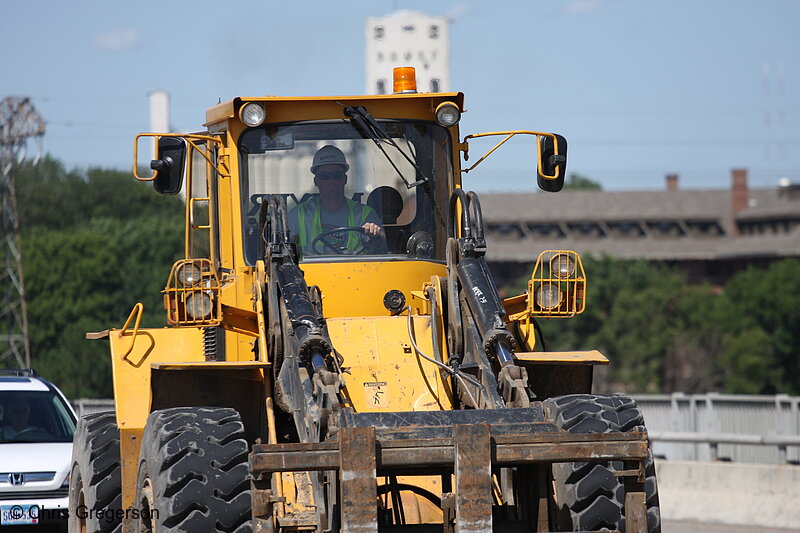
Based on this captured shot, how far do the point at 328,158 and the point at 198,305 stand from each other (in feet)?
4.34

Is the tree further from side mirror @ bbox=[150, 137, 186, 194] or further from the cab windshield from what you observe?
the cab windshield

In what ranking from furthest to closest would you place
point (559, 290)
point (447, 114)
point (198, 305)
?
point (447, 114) < point (559, 290) < point (198, 305)

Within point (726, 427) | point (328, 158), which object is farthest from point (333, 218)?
point (726, 427)

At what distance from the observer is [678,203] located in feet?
363

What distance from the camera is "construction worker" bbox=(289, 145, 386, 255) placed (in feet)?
30.3

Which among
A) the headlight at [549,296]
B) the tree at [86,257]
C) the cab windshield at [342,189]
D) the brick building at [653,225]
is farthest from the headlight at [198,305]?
the brick building at [653,225]

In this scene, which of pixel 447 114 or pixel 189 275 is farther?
pixel 447 114

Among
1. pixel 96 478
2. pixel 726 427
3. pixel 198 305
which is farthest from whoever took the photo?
pixel 726 427

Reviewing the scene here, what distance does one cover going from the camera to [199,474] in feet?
24.1

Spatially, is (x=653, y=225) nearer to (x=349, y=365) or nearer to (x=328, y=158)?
(x=328, y=158)

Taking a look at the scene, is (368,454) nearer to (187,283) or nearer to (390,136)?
(187,283)

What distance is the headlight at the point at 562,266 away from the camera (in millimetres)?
8977

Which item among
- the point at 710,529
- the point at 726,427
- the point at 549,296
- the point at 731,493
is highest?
the point at 549,296

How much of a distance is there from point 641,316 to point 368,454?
259 feet
